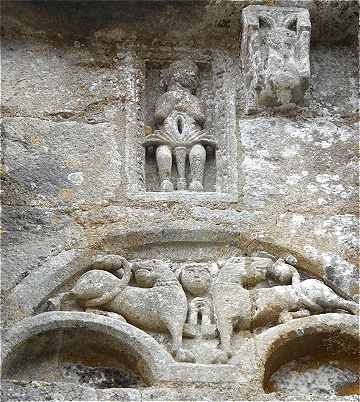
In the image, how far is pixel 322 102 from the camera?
226 inches

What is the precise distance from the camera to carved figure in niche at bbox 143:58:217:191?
17.9 feet

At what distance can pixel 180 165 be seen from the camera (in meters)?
5.48

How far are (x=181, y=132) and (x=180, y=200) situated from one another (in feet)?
1.38

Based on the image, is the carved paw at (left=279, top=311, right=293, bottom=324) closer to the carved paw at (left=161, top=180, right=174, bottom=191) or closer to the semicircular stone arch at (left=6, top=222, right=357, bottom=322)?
the semicircular stone arch at (left=6, top=222, right=357, bottom=322)

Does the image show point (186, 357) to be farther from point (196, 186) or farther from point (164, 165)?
point (164, 165)

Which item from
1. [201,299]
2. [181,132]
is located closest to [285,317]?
[201,299]

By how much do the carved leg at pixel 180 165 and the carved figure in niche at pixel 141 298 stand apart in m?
0.49

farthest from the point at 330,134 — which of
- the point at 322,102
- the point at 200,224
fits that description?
the point at 200,224

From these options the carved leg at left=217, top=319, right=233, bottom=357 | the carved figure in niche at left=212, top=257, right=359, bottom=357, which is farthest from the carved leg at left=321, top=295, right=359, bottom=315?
the carved leg at left=217, top=319, right=233, bottom=357

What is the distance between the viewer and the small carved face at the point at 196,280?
5.00 m

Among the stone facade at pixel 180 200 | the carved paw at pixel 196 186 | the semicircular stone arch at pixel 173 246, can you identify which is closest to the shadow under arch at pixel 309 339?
the stone facade at pixel 180 200

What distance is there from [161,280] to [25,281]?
529mm

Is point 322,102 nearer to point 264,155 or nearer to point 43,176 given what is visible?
point 264,155

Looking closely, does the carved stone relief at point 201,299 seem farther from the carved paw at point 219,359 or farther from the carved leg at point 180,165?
the carved leg at point 180,165
